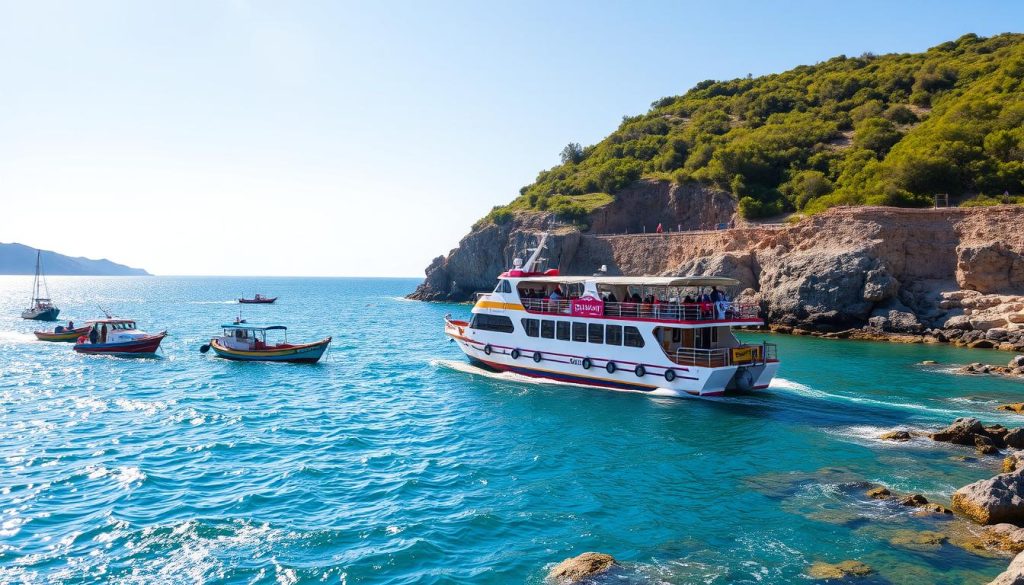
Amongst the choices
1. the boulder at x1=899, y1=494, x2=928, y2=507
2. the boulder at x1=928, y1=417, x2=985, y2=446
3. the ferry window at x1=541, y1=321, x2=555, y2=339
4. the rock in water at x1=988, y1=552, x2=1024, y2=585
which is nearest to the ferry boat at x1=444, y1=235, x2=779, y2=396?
the ferry window at x1=541, y1=321, x2=555, y2=339

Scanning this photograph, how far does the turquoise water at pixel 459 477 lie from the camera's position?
12.6 meters

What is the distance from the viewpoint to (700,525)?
1437 cm

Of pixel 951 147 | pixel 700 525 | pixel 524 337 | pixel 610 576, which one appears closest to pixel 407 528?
pixel 610 576

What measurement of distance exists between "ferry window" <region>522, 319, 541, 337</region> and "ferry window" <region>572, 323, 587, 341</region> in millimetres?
2069

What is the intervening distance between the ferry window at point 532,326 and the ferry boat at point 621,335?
5 cm

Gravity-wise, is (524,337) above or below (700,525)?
above

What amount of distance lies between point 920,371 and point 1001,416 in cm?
1016

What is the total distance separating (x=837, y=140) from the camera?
3049 inches

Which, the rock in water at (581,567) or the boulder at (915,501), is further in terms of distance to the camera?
the boulder at (915,501)

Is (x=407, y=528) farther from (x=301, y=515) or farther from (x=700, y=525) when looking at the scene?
(x=700, y=525)

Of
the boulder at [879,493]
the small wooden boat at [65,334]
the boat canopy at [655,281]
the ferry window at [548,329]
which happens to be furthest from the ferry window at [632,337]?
the small wooden boat at [65,334]

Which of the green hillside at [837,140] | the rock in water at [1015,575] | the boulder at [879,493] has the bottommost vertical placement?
the boulder at [879,493]

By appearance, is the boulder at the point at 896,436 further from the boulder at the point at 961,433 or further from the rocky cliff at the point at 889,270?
the rocky cliff at the point at 889,270

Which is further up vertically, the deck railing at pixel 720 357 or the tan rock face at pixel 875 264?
the tan rock face at pixel 875 264
